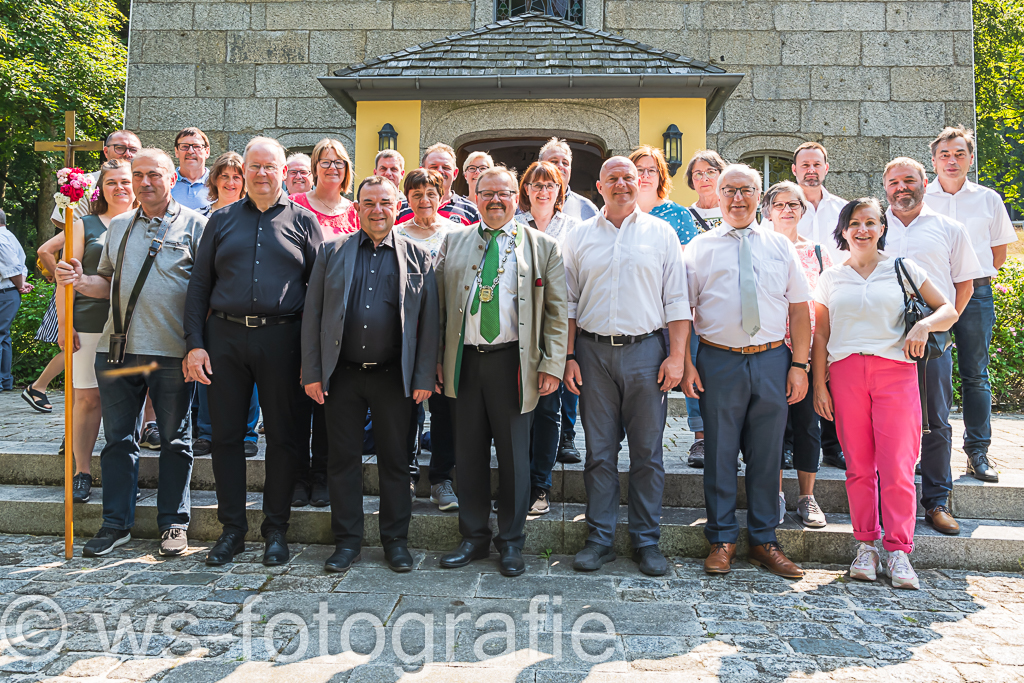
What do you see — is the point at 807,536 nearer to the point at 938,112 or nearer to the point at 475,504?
the point at 475,504

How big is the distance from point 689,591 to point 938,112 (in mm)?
9605

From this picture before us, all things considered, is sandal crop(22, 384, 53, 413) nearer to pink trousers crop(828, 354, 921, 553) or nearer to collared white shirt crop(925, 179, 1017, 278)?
pink trousers crop(828, 354, 921, 553)

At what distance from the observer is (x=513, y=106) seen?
9125 mm

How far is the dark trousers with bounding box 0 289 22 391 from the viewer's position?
850cm

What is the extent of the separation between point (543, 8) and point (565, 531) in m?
9.32

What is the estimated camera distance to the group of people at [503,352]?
3877 mm

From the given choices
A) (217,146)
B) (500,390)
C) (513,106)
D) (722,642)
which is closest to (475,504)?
(500,390)

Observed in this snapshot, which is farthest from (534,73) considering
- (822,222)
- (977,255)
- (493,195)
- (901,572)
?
(901,572)

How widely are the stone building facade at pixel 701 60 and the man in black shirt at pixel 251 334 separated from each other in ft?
22.2

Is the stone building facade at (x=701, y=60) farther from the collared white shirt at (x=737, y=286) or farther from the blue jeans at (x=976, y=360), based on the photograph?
the collared white shirt at (x=737, y=286)

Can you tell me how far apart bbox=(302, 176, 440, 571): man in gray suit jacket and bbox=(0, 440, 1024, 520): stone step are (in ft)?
2.55

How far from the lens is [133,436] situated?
4.23 meters

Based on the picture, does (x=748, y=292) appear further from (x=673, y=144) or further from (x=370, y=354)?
(x=673, y=144)

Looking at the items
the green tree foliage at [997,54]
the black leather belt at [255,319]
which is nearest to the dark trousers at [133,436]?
the black leather belt at [255,319]
